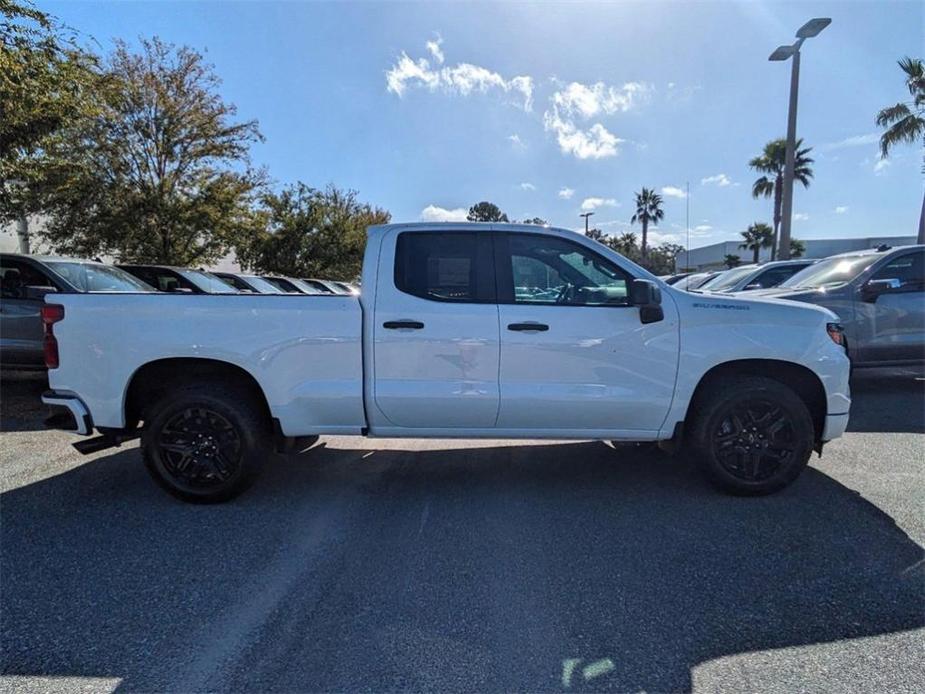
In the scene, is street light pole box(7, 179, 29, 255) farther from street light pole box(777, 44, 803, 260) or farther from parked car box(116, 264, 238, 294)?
street light pole box(777, 44, 803, 260)

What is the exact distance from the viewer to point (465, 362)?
13.0 ft

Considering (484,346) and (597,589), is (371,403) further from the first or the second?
(597,589)

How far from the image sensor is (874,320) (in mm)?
7203

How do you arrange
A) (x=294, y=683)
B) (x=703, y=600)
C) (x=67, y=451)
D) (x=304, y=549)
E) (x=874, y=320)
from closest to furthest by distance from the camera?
(x=294, y=683) < (x=703, y=600) < (x=304, y=549) < (x=67, y=451) < (x=874, y=320)

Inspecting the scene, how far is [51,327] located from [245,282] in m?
8.69

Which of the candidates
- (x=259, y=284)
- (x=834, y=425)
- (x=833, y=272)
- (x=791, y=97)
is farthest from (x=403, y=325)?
(x=791, y=97)

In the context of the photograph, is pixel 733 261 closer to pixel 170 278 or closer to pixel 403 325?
pixel 170 278

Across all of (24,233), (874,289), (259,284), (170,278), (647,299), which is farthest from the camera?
(24,233)

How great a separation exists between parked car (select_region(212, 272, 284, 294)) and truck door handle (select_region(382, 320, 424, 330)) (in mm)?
8288

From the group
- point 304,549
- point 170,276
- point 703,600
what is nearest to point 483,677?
point 703,600

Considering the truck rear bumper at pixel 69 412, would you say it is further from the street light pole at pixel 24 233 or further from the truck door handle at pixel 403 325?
the street light pole at pixel 24 233

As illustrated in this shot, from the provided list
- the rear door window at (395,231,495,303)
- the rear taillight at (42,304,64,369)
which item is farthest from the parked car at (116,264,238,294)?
the rear door window at (395,231,495,303)

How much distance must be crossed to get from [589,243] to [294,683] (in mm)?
3239

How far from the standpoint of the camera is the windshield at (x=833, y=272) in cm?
748
